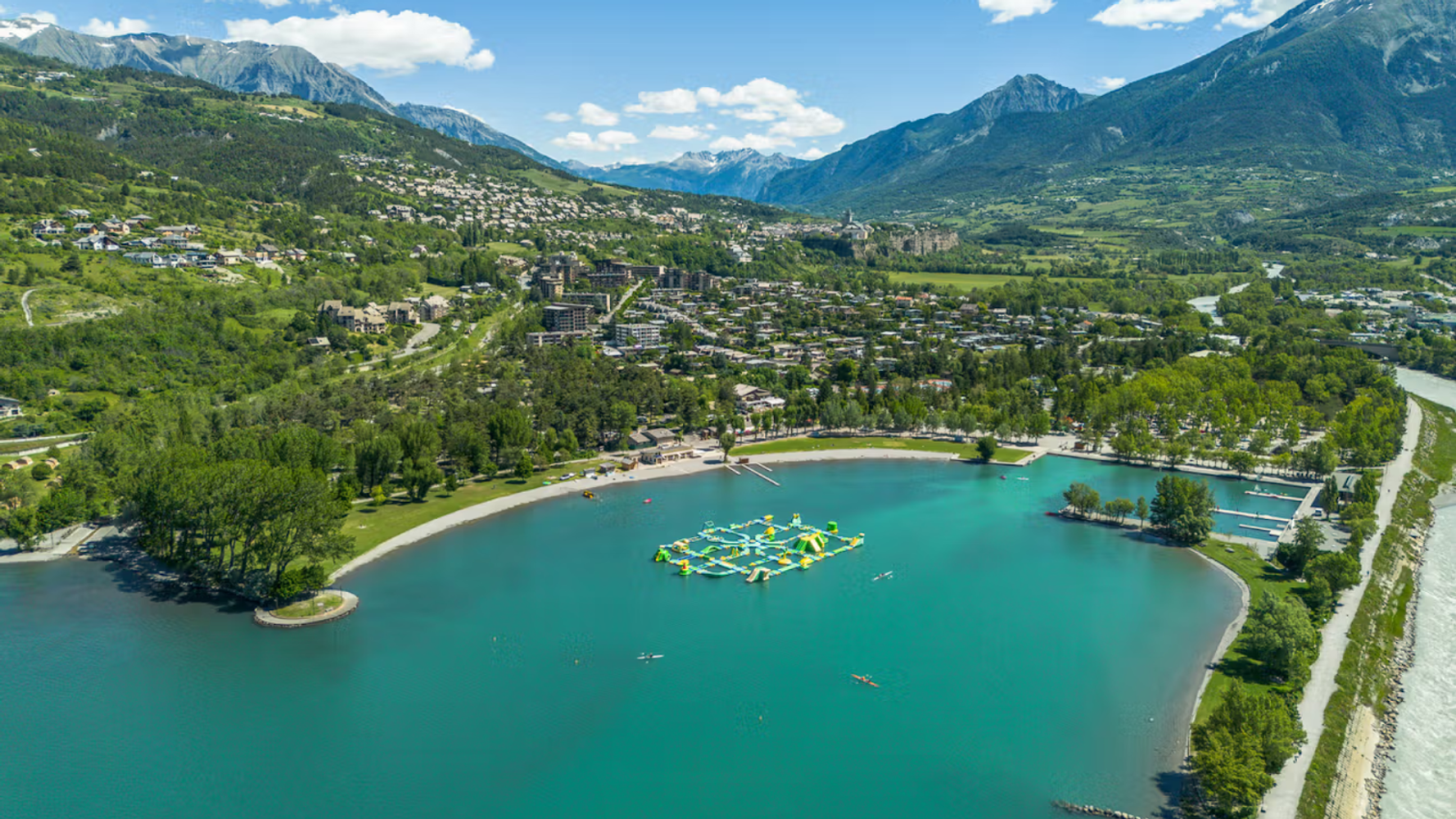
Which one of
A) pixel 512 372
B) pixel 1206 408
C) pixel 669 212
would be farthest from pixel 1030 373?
pixel 669 212

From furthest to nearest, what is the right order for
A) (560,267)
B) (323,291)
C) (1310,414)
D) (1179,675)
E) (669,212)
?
1. (669,212)
2. (560,267)
3. (323,291)
4. (1310,414)
5. (1179,675)

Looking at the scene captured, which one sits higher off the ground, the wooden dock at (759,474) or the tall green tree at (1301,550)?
the tall green tree at (1301,550)

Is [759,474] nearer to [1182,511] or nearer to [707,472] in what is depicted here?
[707,472]

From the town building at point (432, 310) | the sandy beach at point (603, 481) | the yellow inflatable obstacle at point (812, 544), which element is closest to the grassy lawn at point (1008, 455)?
the sandy beach at point (603, 481)

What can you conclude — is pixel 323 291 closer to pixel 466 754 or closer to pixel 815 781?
pixel 466 754

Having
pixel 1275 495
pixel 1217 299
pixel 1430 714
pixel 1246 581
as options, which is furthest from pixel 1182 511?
pixel 1217 299

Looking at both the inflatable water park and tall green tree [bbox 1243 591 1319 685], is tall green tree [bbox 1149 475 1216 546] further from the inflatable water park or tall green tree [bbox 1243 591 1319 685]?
the inflatable water park

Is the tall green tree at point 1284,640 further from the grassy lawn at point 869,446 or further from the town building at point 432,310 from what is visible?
the town building at point 432,310
